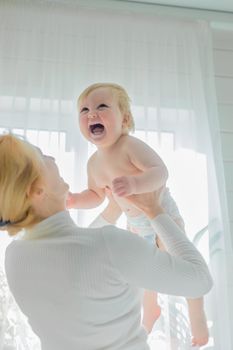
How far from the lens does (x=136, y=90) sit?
161cm

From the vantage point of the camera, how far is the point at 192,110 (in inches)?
63.2

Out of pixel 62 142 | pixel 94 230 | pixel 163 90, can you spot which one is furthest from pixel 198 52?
pixel 94 230

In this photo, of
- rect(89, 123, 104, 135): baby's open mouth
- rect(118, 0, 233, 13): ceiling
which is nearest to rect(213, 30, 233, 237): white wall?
rect(118, 0, 233, 13): ceiling

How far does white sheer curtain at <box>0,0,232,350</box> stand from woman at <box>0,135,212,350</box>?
0.55 meters

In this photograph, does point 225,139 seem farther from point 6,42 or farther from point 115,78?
point 6,42

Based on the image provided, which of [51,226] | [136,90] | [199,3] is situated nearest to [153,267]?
[51,226]

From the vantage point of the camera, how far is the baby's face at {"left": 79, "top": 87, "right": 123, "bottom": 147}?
1094mm

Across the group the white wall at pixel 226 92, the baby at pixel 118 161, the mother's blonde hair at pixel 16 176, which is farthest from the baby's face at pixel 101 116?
the white wall at pixel 226 92

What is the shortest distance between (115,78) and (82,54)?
16cm

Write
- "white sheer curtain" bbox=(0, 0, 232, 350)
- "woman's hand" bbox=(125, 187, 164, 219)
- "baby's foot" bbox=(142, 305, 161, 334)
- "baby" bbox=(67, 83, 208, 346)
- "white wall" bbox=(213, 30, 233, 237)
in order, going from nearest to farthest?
"woman's hand" bbox=(125, 187, 164, 219) → "baby" bbox=(67, 83, 208, 346) → "baby's foot" bbox=(142, 305, 161, 334) → "white sheer curtain" bbox=(0, 0, 232, 350) → "white wall" bbox=(213, 30, 233, 237)

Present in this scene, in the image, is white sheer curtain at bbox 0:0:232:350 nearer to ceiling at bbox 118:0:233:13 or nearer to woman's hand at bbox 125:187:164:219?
ceiling at bbox 118:0:233:13

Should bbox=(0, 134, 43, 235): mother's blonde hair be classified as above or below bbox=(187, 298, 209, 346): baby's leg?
above

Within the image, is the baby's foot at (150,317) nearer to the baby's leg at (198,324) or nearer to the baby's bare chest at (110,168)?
the baby's leg at (198,324)

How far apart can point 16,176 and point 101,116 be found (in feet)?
1.18
